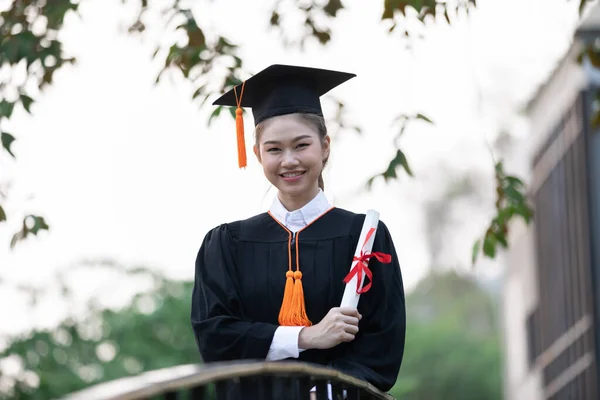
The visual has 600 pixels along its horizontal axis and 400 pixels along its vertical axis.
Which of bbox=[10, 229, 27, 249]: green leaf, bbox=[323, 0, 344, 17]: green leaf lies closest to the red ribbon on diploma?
bbox=[10, 229, 27, 249]: green leaf

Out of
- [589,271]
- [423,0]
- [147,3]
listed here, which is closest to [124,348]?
[589,271]

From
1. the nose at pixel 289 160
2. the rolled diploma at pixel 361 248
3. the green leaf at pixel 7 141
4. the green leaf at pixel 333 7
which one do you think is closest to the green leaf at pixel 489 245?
the green leaf at pixel 333 7

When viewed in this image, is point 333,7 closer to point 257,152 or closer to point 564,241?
point 257,152

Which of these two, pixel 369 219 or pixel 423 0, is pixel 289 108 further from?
pixel 423 0

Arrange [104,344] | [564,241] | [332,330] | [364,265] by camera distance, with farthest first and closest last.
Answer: [104,344]
[564,241]
[364,265]
[332,330]

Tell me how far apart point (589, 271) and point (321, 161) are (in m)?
10.5

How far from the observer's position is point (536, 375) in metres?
18.4

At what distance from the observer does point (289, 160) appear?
13.4 feet

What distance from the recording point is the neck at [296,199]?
4199 mm

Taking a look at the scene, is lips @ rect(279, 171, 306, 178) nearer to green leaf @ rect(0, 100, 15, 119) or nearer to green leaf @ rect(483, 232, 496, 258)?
green leaf @ rect(0, 100, 15, 119)

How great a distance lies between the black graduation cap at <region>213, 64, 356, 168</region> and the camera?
4266 mm

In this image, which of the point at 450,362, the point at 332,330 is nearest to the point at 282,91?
the point at 332,330

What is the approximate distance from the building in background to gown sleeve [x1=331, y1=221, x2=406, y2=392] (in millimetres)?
7879

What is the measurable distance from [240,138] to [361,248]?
0.77 metres
